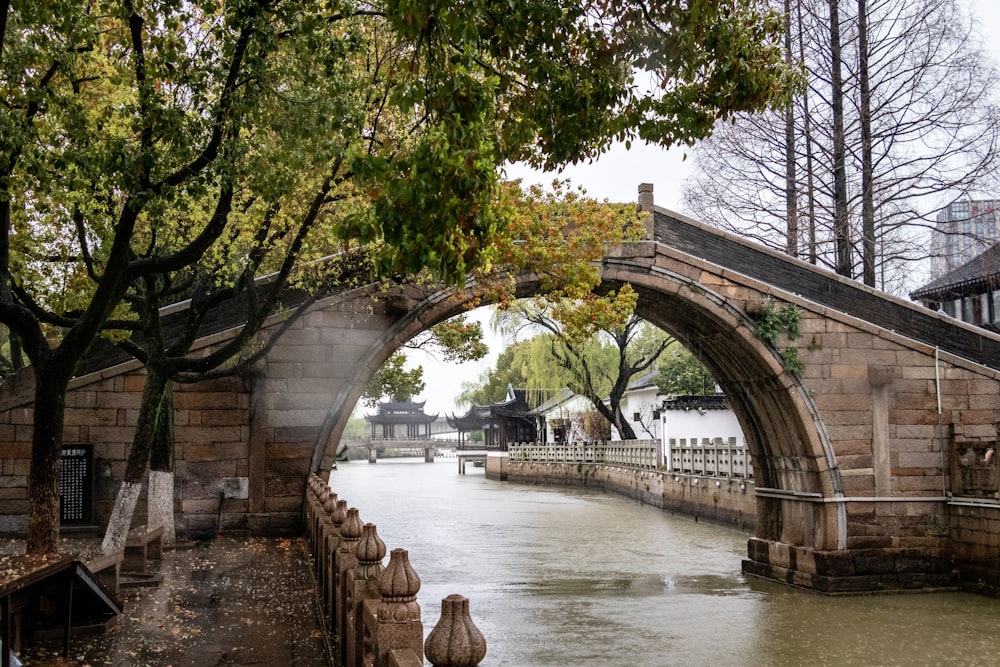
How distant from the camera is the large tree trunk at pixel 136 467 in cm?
926

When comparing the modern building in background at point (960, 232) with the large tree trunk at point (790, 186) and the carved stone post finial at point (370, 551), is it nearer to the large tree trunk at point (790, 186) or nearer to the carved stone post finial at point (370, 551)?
the large tree trunk at point (790, 186)

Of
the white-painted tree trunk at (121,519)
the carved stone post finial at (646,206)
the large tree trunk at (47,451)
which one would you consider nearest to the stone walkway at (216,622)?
the white-painted tree trunk at (121,519)

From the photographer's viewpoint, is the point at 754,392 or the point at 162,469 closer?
the point at 162,469

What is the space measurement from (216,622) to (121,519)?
2.13 meters

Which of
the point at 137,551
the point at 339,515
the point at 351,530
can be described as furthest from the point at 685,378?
the point at 351,530

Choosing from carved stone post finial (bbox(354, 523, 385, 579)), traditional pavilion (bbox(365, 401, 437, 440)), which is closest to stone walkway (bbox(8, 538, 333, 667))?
carved stone post finial (bbox(354, 523, 385, 579))

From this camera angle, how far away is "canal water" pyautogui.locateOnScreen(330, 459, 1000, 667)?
9.64 metres

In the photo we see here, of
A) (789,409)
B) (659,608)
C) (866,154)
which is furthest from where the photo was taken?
(866,154)

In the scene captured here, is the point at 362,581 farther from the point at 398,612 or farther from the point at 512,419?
A: the point at 512,419

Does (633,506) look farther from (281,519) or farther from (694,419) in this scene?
(281,519)

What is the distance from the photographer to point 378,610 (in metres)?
4.10

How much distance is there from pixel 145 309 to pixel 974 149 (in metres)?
14.2

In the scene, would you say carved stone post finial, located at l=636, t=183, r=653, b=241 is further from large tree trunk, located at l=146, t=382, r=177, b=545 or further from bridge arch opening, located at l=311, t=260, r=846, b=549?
large tree trunk, located at l=146, t=382, r=177, b=545

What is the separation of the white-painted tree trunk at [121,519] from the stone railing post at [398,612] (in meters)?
6.04
